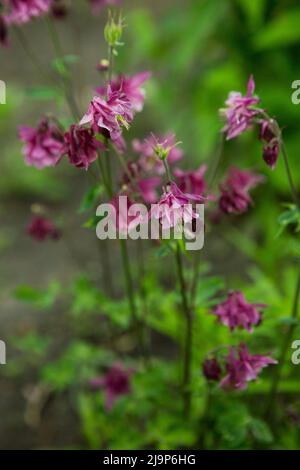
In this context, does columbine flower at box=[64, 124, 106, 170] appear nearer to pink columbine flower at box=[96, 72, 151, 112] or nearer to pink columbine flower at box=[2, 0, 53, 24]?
pink columbine flower at box=[96, 72, 151, 112]

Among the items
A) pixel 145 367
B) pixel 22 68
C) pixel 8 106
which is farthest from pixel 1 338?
pixel 22 68

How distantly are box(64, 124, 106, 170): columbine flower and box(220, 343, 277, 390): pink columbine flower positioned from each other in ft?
1.92

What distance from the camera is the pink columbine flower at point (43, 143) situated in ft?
4.93

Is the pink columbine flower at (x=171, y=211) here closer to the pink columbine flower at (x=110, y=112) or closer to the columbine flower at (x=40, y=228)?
the pink columbine flower at (x=110, y=112)

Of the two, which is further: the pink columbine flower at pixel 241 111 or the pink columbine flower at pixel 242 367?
the pink columbine flower at pixel 242 367

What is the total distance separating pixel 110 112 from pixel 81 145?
124 millimetres

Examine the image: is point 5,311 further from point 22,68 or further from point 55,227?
point 22,68

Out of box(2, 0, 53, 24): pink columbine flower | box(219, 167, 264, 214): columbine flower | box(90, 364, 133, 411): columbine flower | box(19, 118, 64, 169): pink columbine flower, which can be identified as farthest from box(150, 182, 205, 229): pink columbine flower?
box(90, 364, 133, 411): columbine flower

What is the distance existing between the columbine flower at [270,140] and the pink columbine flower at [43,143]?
1.60 feet

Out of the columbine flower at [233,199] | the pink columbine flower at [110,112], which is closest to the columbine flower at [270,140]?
the columbine flower at [233,199]

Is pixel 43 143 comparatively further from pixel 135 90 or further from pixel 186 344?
pixel 186 344

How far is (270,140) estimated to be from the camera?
4.35 feet

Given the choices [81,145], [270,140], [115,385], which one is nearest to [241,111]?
[270,140]
